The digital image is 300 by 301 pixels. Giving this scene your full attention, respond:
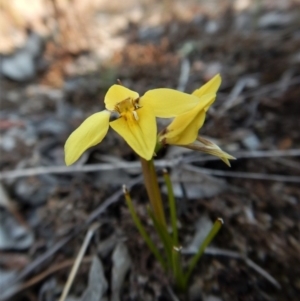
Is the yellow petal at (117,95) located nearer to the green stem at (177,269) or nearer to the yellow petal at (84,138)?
the yellow petal at (84,138)

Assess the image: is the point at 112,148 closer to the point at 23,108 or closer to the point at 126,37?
the point at 23,108

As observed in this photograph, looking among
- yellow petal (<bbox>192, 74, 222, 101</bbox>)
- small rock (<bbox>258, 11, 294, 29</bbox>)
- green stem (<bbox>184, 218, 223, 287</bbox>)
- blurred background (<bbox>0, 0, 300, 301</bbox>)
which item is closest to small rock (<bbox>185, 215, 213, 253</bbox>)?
blurred background (<bbox>0, 0, 300, 301</bbox>)

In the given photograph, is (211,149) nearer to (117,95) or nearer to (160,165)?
(117,95)

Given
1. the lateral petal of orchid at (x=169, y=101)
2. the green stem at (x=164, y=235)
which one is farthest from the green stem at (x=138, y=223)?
the lateral petal of orchid at (x=169, y=101)

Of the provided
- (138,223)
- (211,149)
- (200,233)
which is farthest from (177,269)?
(211,149)

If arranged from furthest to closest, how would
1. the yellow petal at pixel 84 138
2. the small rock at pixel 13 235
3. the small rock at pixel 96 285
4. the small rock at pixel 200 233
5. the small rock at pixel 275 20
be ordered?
the small rock at pixel 275 20 → the small rock at pixel 13 235 → the small rock at pixel 200 233 → the small rock at pixel 96 285 → the yellow petal at pixel 84 138

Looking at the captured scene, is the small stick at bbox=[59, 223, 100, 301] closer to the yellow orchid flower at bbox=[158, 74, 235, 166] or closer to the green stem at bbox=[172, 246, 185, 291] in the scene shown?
the green stem at bbox=[172, 246, 185, 291]
